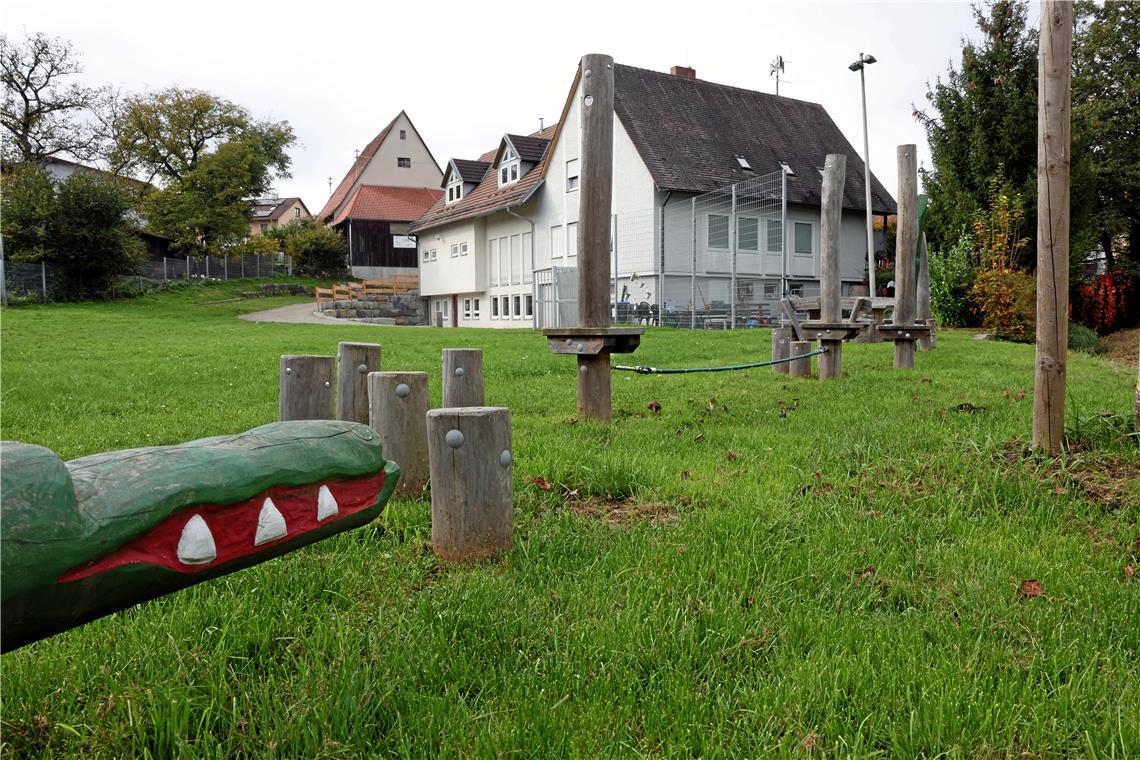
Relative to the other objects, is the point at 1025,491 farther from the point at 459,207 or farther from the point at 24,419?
the point at 459,207

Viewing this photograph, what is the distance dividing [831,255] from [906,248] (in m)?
2.33

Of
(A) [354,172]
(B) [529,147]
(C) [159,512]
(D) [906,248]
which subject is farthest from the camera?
(A) [354,172]

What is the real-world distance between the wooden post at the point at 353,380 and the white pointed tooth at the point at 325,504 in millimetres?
3215

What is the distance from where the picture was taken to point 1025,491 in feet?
13.1

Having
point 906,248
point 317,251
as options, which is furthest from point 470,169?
point 906,248

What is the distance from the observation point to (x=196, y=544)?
1366mm

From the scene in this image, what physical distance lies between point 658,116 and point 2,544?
31.1 meters

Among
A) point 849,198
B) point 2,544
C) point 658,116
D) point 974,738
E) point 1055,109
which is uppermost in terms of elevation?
point 658,116

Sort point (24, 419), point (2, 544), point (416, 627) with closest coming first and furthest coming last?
point (2, 544)
point (416, 627)
point (24, 419)

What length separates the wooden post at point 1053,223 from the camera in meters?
4.61

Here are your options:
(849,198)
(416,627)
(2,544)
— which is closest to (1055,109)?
(416,627)

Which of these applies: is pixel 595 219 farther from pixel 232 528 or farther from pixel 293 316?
pixel 293 316

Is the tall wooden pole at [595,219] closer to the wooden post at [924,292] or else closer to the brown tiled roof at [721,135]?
the wooden post at [924,292]

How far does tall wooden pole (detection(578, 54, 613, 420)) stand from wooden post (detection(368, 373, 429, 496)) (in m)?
2.26
